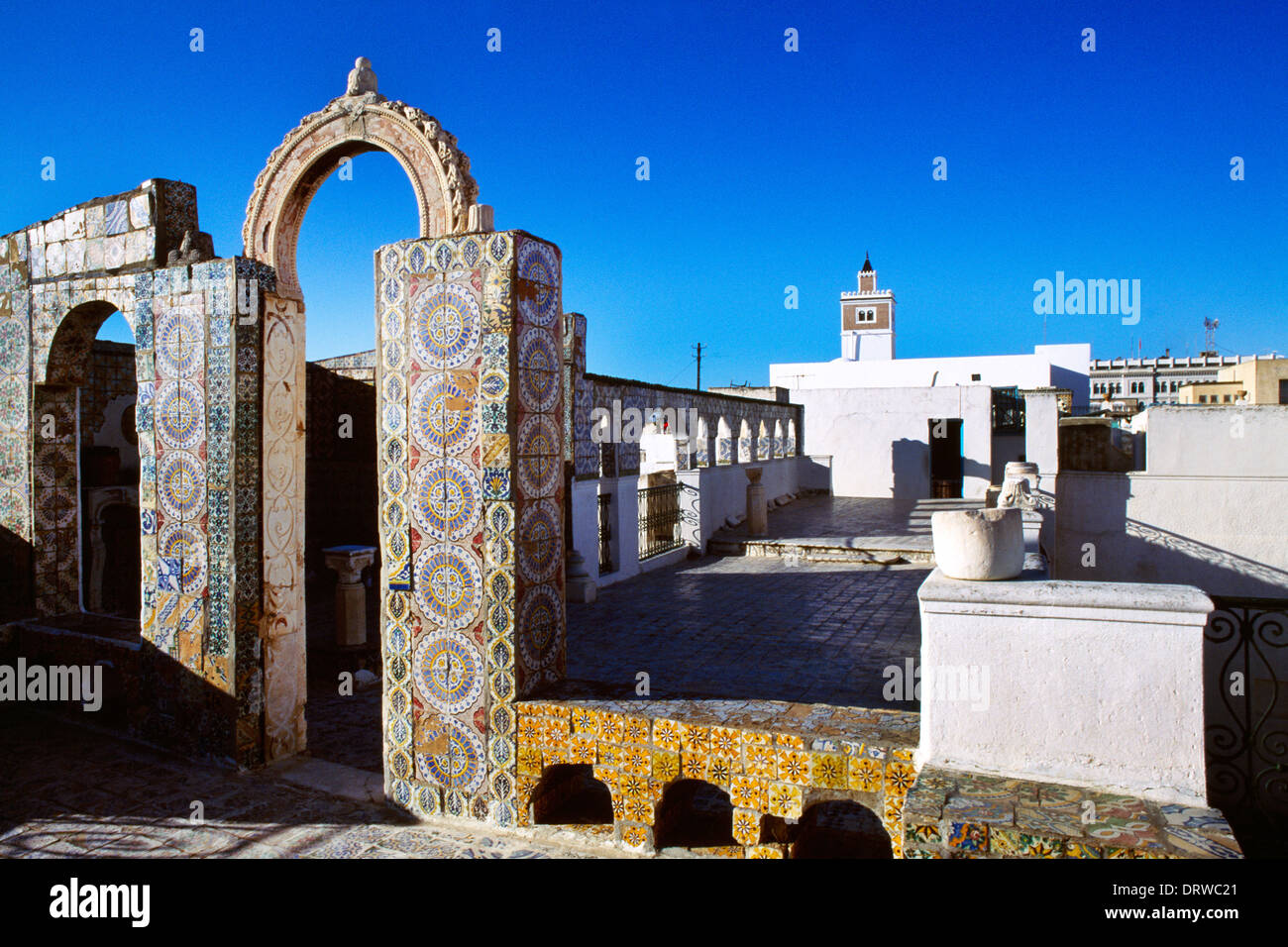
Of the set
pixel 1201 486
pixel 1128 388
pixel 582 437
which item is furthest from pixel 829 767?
pixel 1128 388

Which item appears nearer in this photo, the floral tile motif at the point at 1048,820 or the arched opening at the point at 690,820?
the floral tile motif at the point at 1048,820

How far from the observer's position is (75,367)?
21.0ft

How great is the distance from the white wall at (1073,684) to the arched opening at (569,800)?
5.61 feet

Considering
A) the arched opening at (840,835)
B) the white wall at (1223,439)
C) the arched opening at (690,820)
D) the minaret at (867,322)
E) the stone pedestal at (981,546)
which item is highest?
the minaret at (867,322)

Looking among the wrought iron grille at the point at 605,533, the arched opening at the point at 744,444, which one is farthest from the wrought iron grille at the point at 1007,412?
the wrought iron grille at the point at 605,533

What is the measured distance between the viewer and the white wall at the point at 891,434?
21.6 m

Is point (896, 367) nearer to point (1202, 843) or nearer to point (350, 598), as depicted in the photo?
point (350, 598)

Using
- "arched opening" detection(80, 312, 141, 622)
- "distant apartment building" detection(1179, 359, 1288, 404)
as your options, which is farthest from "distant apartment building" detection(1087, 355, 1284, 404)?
"arched opening" detection(80, 312, 141, 622)

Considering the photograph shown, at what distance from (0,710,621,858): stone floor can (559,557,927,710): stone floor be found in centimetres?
91

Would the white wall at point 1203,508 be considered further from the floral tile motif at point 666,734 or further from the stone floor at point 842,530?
the floral tile motif at point 666,734

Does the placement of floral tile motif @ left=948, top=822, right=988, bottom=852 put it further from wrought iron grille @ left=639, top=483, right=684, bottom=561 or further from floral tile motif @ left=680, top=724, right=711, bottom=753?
wrought iron grille @ left=639, top=483, right=684, bottom=561

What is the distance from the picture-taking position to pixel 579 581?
32.2 ft

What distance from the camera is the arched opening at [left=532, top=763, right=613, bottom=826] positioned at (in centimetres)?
382

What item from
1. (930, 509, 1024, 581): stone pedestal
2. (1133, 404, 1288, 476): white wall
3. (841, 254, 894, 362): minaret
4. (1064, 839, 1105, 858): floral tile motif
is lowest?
(1064, 839, 1105, 858): floral tile motif
